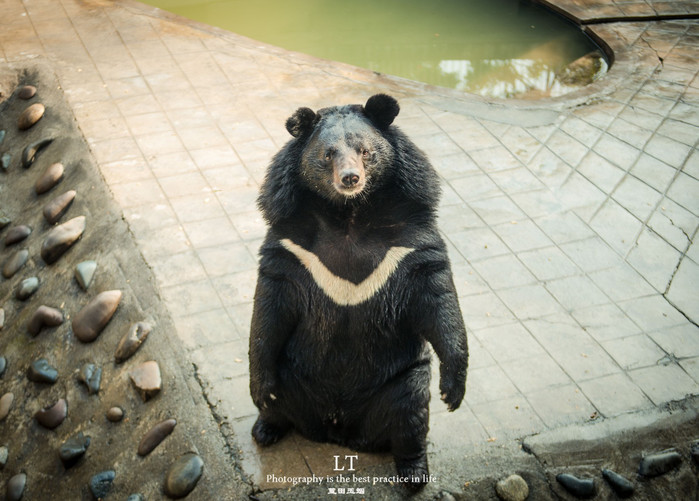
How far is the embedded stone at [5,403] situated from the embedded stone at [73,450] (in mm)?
613

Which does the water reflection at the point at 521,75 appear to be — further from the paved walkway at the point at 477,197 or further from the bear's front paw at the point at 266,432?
the bear's front paw at the point at 266,432

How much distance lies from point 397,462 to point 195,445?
1.05 m

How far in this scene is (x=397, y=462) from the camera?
3.48 meters

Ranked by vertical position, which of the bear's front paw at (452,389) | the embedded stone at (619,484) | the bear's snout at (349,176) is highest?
the bear's snout at (349,176)

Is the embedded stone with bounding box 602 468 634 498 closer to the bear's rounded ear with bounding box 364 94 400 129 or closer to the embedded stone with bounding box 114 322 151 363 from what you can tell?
the bear's rounded ear with bounding box 364 94 400 129

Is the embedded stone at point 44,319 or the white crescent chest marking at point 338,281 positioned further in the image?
the embedded stone at point 44,319

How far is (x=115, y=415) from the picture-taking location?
13.2 feet

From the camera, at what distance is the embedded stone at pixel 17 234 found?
216 inches

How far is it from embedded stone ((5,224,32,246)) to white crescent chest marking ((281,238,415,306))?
10.5ft

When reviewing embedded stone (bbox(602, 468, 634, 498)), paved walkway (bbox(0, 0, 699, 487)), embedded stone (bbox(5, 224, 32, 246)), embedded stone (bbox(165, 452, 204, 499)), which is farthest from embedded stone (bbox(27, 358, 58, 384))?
embedded stone (bbox(602, 468, 634, 498))

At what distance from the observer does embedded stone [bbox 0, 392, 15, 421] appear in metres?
4.40

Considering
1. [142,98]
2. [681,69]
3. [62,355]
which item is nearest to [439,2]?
[681,69]

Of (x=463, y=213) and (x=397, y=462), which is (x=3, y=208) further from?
(x=397, y=462)

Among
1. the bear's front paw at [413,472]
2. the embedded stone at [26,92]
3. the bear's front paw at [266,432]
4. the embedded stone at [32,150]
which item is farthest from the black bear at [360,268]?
the embedded stone at [26,92]
